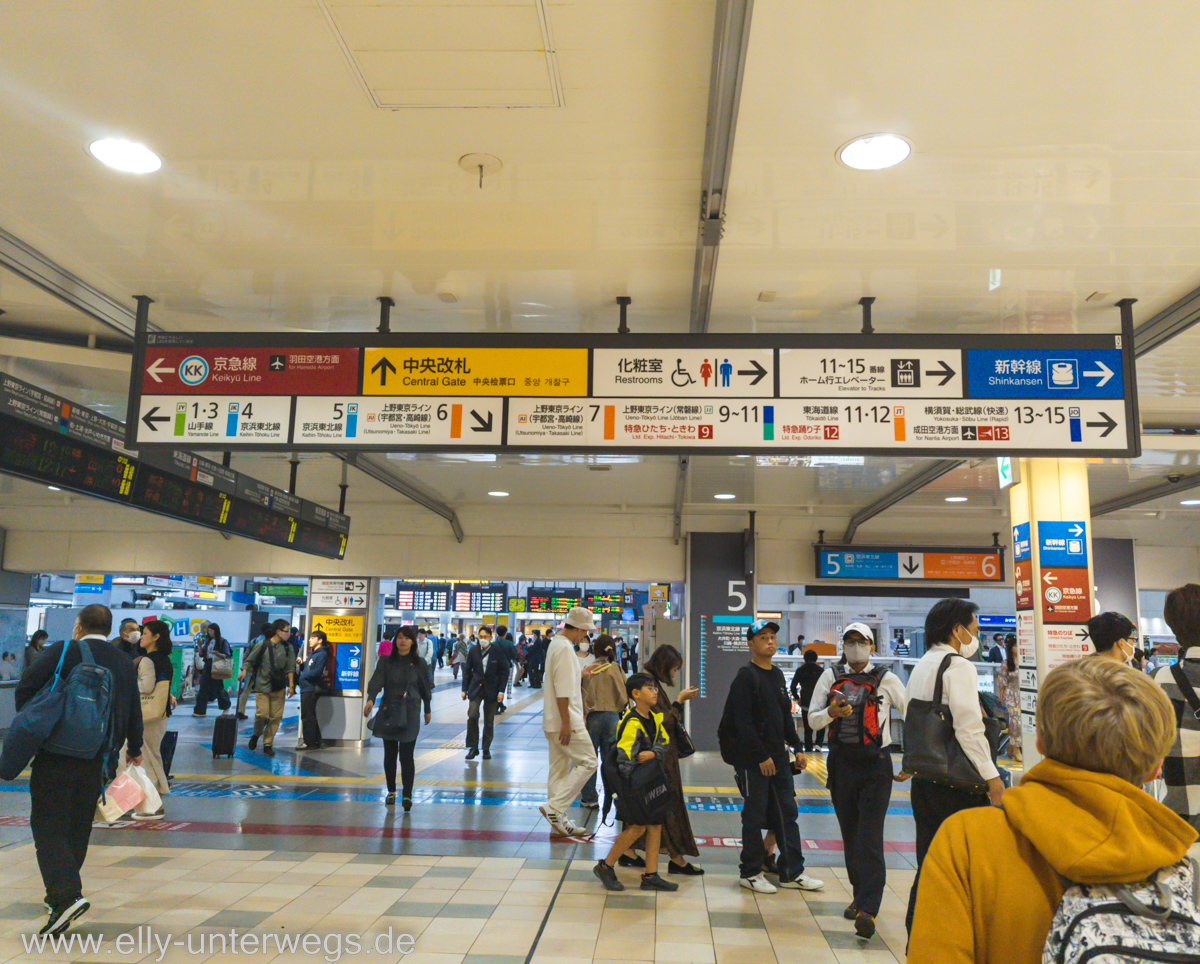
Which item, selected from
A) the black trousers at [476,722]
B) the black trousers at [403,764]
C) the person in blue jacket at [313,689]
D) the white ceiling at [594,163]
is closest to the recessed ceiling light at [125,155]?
the white ceiling at [594,163]

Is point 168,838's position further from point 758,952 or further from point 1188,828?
point 1188,828

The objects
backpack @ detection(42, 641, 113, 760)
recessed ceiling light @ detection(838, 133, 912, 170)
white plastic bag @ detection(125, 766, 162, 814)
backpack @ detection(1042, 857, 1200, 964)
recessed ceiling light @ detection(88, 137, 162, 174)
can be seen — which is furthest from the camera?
white plastic bag @ detection(125, 766, 162, 814)

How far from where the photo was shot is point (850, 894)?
5141mm

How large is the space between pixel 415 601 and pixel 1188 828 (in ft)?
69.3

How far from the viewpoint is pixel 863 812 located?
451 cm

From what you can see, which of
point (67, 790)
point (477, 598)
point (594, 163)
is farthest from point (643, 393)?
point (477, 598)

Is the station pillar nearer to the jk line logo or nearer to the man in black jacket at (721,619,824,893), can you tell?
the man in black jacket at (721,619,824,893)

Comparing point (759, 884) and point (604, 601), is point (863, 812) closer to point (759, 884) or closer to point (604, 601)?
point (759, 884)

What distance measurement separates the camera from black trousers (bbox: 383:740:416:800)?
739 cm

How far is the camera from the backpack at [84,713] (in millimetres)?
4227

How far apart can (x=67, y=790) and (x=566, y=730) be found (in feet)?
10.7

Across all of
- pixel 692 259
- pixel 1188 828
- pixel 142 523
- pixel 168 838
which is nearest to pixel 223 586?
pixel 142 523

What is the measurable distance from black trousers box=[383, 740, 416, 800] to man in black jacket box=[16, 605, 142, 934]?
309 cm

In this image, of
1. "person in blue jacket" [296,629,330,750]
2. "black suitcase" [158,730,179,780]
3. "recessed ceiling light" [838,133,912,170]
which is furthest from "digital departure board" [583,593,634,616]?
"recessed ceiling light" [838,133,912,170]
